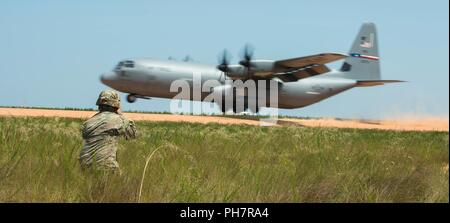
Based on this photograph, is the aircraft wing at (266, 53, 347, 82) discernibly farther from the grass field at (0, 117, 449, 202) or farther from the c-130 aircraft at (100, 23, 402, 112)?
the grass field at (0, 117, 449, 202)

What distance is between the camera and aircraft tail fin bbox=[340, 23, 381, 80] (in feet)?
144

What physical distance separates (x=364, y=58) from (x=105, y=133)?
40.6 m

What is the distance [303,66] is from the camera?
36.0 metres

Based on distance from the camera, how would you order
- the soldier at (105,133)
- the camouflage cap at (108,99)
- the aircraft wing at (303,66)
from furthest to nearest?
the aircraft wing at (303,66)
the camouflage cap at (108,99)
the soldier at (105,133)

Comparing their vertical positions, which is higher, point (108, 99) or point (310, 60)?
point (310, 60)

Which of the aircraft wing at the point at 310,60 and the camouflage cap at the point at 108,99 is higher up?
the aircraft wing at the point at 310,60

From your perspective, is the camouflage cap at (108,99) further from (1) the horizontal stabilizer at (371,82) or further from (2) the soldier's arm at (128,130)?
(1) the horizontal stabilizer at (371,82)

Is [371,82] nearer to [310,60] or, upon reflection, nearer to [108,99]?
[310,60]

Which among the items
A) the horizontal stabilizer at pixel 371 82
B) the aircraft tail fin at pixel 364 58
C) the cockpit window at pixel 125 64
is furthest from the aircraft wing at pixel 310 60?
the cockpit window at pixel 125 64

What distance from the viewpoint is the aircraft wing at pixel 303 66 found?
1340 inches

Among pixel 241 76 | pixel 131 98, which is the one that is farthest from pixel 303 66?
pixel 131 98

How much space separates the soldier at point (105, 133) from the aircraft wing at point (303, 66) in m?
27.5
